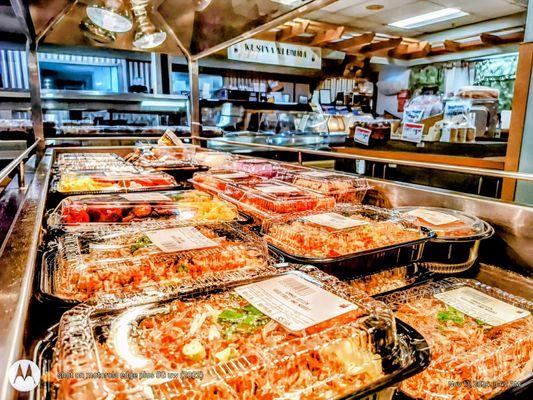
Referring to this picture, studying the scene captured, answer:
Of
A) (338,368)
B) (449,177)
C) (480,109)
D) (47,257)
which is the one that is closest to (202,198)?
(47,257)

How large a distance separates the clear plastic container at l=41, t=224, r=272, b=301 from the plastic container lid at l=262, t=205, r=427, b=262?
4.4 inches

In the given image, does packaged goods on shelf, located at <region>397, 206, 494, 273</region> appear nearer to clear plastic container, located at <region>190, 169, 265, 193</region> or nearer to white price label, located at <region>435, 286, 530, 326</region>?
white price label, located at <region>435, 286, 530, 326</region>

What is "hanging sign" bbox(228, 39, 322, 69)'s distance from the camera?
7.45 metres

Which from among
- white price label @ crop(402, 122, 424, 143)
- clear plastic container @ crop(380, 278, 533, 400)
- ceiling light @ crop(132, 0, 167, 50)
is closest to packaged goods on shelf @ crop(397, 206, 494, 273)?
clear plastic container @ crop(380, 278, 533, 400)

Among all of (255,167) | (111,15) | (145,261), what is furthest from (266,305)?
(111,15)

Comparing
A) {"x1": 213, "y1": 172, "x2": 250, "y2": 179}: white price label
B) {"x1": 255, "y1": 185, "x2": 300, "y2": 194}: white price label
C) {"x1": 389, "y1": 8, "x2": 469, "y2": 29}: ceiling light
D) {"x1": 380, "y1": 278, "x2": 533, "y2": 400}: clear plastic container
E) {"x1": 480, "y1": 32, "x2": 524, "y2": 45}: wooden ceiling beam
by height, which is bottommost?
{"x1": 380, "y1": 278, "x2": 533, "y2": 400}: clear plastic container

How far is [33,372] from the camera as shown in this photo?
473 millimetres

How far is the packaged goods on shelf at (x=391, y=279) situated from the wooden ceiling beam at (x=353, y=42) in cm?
596

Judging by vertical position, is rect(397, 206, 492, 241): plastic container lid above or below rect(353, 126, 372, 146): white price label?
below

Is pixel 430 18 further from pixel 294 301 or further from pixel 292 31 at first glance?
pixel 294 301

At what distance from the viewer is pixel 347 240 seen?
3.93 feet

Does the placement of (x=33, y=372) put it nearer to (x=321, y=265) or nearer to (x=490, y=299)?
(x=321, y=265)

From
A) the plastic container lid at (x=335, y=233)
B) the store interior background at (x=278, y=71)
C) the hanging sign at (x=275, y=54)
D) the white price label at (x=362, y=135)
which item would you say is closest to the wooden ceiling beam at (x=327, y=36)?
the store interior background at (x=278, y=71)

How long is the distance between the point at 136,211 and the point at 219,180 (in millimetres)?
619
